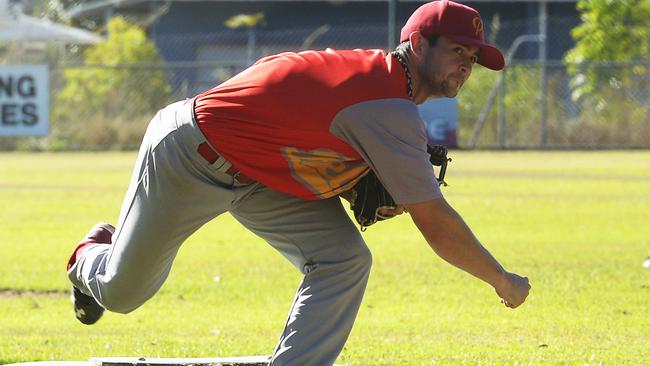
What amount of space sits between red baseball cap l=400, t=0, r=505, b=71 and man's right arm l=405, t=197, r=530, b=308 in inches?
24.4

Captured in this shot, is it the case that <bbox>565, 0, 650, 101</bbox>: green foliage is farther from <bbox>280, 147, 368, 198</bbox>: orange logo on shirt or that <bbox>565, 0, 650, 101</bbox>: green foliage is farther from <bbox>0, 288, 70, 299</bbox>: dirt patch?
<bbox>280, 147, 368, 198</bbox>: orange logo on shirt

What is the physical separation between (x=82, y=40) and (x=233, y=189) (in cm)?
2711

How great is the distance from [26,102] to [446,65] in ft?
75.1

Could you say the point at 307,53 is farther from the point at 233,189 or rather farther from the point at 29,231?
the point at 29,231

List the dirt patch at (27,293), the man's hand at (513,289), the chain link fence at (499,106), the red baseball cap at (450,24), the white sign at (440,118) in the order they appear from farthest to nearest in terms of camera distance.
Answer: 1. the chain link fence at (499,106)
2. the white sign at (440,118)
3. the dirt patch at (27,293)
4. the man's hand at (513,289)
5. the red baseball cap at (450,24)

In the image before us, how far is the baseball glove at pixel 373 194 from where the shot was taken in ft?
17.4

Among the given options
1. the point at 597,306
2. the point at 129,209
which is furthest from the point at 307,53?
the point at 597,306

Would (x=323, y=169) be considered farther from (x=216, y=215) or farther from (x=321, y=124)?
(x=216, y=215)

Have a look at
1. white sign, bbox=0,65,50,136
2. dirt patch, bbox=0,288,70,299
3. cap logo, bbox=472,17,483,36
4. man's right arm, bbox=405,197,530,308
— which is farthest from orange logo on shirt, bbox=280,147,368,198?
white sign, bbox=0,65,50,136

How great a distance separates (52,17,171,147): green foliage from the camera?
92.6 ft

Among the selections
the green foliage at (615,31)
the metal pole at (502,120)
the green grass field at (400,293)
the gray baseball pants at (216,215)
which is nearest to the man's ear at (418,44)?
the gray baseball pants at (216,215)

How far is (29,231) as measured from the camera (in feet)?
43.6

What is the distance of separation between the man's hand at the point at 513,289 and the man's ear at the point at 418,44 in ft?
3.07

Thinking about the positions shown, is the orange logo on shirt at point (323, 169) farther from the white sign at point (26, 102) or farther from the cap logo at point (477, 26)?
the white sign at point (26, 102)
